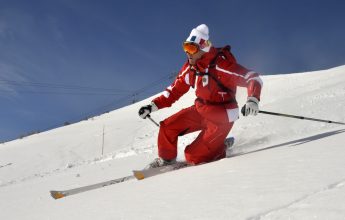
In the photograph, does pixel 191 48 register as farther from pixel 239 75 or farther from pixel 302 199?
pixel 302 199

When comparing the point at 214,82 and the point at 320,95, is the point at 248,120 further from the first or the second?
the point at 214,82

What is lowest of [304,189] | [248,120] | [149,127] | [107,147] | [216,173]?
[304,189]

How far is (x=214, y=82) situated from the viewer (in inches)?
218

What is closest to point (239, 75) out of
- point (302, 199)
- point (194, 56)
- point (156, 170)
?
point (194, 56)

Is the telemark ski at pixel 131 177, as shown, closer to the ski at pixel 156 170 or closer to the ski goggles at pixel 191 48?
the ski at pixel 156 170

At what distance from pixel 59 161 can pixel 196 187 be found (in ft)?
41.6

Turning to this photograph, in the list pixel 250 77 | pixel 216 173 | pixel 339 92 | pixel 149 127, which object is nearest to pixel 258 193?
pixel 216 173

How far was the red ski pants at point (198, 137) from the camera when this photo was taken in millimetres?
5559

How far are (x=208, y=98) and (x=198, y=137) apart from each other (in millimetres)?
586

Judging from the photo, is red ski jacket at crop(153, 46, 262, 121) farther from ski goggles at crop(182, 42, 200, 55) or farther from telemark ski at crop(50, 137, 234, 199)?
telemark ski at crop(50, 137, 234, 199)

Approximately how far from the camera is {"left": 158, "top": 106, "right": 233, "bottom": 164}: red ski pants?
5559 millimetres

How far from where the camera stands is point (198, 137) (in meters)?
5.82

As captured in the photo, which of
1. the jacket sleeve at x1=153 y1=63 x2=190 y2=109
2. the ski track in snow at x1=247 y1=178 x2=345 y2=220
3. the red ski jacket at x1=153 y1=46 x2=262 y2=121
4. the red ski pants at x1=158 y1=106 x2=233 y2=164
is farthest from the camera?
the jacket sleeve at x1=153 y1=63 x2=190 y2=109

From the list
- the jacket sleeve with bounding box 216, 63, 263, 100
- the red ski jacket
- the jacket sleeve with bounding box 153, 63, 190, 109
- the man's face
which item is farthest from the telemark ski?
the man's face
